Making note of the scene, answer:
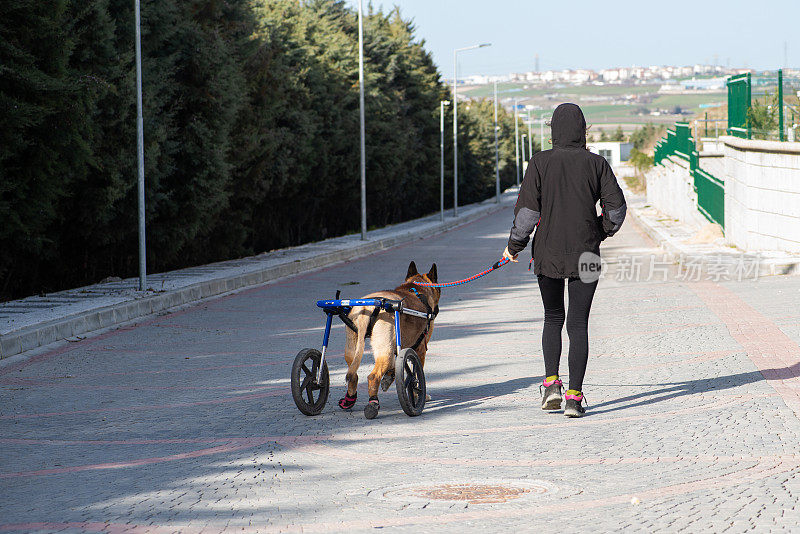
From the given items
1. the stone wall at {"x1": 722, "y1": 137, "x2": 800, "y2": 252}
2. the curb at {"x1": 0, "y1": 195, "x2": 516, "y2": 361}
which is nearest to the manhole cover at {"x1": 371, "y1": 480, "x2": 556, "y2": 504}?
the curb at {"x1": 0, "y1": 195, "x2": 516, "y2": 361}

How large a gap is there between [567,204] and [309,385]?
2214mm

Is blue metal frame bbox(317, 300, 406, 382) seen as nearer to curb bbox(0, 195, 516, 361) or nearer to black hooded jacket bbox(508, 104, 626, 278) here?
black hooded jacket bbox(508, 104, 626, 278)

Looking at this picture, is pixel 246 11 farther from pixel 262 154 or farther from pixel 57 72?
pixel 57 72

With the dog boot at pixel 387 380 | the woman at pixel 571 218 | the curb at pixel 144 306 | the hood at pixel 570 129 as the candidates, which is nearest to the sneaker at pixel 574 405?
the woman at pixel 571 218

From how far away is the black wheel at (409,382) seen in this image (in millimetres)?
7820

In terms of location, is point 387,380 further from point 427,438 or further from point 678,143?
point 678,143

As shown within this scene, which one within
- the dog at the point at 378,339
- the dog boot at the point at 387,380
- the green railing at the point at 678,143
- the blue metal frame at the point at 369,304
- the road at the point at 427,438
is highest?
the green railing at the point at 678,143

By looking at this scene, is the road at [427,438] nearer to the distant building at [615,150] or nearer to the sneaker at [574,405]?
the sneaker at [574,405]

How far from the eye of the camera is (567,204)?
307 inches

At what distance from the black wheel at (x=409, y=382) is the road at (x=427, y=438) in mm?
133

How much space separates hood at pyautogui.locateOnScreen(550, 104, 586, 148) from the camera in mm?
7910

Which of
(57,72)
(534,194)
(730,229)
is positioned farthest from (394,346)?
(730,229)

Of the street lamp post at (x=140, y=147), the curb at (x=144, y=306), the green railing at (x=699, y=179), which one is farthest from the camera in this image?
the green railing at (x=699, y=179)

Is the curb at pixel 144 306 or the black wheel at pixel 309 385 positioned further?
the curb at pixel 144 306
